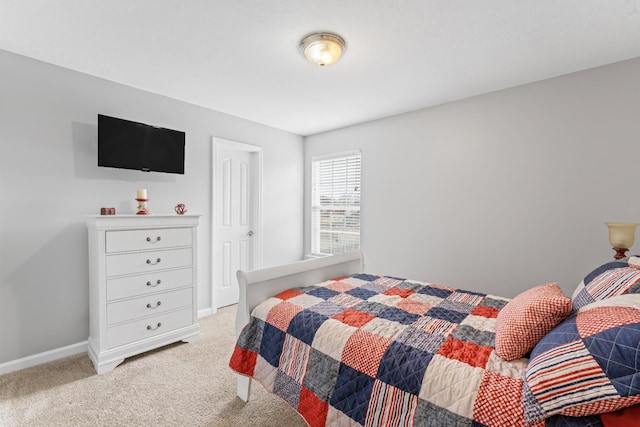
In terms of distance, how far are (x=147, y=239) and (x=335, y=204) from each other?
2556 mm

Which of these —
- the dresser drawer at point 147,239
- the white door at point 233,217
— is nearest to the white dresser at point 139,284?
the dresser drawer at point 147,239

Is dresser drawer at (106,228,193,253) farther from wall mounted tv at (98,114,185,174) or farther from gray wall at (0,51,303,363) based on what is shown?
wall mounted tv at (98,114,185,174)

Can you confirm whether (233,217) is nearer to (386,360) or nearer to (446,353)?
(386,360)

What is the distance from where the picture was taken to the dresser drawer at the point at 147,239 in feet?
7.64

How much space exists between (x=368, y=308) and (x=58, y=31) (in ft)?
9.00

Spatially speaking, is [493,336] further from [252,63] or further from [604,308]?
[252,63]

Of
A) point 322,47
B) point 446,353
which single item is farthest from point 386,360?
point 322,47

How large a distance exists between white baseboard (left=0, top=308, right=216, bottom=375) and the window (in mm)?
2946

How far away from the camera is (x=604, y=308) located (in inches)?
43.9

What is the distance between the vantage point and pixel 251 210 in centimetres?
412

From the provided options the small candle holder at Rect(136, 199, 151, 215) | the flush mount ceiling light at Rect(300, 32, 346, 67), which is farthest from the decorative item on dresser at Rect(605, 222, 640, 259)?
the small candle holder at Rect(136, 199, 151, 215)

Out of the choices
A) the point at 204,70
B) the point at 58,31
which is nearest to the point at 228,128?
the point at 204,70

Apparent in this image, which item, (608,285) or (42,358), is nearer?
(608,285)

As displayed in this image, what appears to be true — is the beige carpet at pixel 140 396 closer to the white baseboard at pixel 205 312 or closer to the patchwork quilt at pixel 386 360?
the patchwork quilt at pixel 386 360
